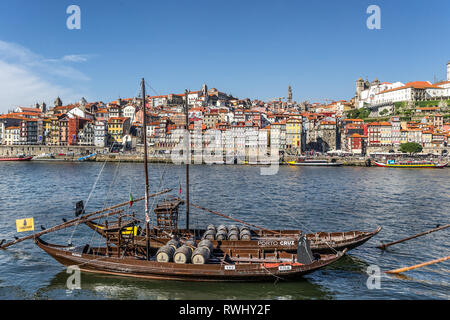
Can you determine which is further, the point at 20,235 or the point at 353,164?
the point at 353,164

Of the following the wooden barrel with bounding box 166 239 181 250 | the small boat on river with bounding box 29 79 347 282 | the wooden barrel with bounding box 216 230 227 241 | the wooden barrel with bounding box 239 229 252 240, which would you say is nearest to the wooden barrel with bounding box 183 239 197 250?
the small boat on river with bounding box 29 79 347 282

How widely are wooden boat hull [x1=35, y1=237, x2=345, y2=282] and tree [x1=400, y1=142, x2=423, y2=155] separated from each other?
311 feet

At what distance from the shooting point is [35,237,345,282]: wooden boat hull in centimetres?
1425

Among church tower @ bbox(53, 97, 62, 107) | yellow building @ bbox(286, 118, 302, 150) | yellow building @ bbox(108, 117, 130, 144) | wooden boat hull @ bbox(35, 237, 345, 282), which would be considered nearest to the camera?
wooden boat hull @ bbox(35, 237, 345, 282)

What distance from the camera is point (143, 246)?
55.4 ft

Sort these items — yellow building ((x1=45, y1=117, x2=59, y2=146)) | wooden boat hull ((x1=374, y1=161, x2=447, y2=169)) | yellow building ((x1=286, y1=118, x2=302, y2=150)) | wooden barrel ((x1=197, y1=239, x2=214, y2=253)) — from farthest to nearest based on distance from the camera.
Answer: yellow building ((x1=45, y1=117, x2=59, y2=146)) → yellow building ((x1=286, y1=118, x2=302, y2=150)) → wooden boat hull ((x1=374, y1=161, x2=447, y2=169)) → wooden barrel ((x1=197, y1=239, x2=214, y2=253))

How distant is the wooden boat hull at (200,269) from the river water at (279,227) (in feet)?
1.02

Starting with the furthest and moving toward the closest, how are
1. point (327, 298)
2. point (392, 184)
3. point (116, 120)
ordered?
point (116, 120) < point (392, 184) < point (327, 298)

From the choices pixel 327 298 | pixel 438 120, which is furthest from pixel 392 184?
pixel 438 120

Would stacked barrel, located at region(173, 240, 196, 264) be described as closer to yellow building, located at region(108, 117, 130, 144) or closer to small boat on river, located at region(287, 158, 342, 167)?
small boat on river, located at region(287, 158, 342, 167)

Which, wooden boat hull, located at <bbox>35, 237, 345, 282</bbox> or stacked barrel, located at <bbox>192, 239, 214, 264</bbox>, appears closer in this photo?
wooden boat hull, located at <bbox>35, 237, 345, 282</bbox>

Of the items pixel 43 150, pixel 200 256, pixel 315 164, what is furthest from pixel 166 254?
pixel 43 150
